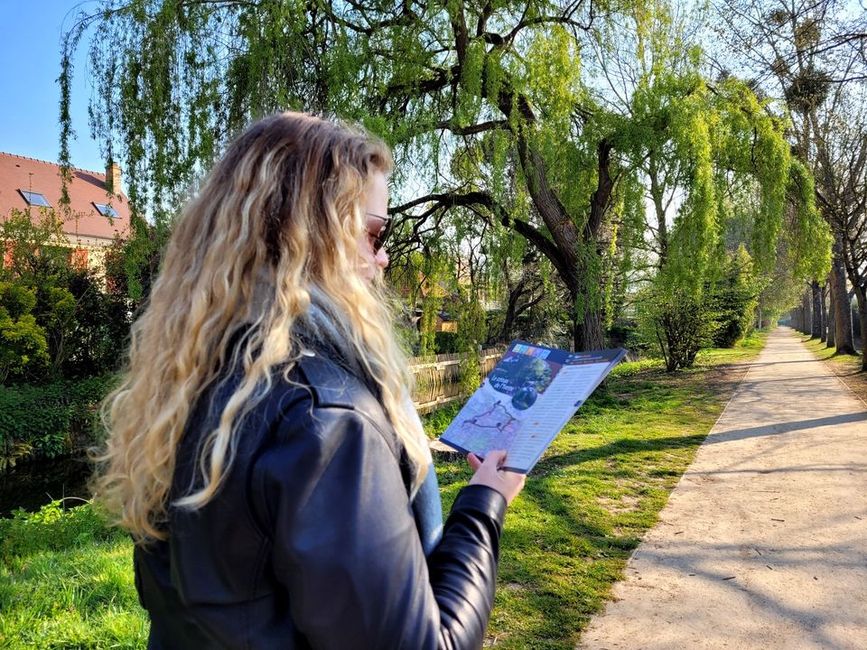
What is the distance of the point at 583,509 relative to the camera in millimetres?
5152

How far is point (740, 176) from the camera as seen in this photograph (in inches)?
267

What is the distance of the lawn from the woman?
2339 millimetres

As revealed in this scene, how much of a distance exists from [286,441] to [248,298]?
11.3 inches

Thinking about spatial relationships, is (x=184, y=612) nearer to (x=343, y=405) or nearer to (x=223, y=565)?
(x=223, y=565)

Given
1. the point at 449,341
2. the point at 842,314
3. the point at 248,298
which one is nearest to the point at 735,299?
the point at 842,314

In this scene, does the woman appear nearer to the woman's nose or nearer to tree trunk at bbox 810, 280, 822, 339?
the woman's nose

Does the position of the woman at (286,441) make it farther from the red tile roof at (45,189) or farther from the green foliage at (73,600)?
the red tile roof at (45,189)

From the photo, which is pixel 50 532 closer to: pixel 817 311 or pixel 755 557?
pixel 755 557

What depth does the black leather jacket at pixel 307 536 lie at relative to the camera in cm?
84

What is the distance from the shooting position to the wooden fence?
10359 millimetres

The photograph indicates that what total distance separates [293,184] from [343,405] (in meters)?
0.45

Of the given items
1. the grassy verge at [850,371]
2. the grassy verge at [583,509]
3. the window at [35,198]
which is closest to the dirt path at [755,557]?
the grassy verge at [583,509]

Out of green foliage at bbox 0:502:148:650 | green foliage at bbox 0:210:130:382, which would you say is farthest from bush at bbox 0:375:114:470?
green foliage at bbox 0:502:148:650

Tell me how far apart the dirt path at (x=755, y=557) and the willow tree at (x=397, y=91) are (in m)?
2.97
